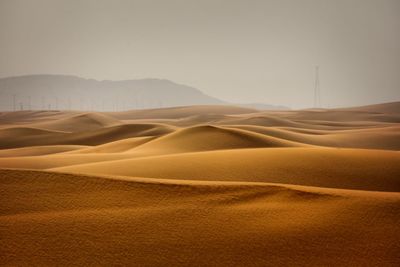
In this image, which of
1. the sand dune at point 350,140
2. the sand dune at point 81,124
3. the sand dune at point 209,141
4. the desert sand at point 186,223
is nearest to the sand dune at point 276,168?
the desert sand at point 186,223

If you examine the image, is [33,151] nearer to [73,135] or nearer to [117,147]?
[117,147]

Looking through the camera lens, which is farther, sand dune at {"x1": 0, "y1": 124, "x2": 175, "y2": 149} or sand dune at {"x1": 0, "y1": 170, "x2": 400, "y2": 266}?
sand dune at {"x1": 0, "y1": 124, "x2": 175, "y2": 149}

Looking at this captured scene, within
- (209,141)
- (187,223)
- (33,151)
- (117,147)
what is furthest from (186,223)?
(33,151)

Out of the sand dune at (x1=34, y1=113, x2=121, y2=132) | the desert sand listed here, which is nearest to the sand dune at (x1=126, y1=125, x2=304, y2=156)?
the desert sand

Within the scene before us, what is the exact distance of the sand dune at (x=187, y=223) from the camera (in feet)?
12.4

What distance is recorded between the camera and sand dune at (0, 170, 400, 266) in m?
3.78

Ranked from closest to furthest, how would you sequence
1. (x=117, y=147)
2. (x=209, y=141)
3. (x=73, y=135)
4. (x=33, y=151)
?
(x=209, y=141) < (x=33, y=151) < (x=117, y=147) < (x=73, y=135)

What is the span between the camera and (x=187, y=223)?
4.46 m

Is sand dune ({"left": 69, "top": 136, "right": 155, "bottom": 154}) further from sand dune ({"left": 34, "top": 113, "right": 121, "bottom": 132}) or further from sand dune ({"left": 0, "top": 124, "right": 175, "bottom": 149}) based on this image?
sand dune ({"left": 34, "top": 113, "right": 121, "bottom": 132})

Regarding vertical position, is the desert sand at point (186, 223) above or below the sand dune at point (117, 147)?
above

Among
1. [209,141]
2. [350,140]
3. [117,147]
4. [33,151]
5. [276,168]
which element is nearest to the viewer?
[276,168]

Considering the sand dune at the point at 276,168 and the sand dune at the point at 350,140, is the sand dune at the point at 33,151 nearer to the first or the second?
the sand dune at the point at 276,168

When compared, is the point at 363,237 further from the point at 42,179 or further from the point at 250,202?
the point at 42,179

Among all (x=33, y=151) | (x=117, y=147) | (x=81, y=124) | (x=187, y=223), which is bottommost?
(x=33, y=151)
